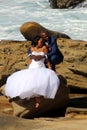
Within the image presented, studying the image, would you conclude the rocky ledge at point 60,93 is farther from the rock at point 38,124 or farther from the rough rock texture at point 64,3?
the rough rock texture at point 64,3

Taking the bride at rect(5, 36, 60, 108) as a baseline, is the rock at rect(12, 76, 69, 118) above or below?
below

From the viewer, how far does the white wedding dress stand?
6.07 m

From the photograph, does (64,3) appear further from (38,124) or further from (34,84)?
(38,124)

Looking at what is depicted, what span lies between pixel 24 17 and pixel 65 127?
64.5 ft

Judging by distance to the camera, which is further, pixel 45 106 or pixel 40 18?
pixel 40 18

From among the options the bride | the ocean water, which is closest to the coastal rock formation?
the bride

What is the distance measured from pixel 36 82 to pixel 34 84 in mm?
39

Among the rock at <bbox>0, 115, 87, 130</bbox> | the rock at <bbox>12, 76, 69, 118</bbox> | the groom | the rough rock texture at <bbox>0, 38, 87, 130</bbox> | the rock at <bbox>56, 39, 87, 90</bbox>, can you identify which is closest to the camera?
the rock at <bbox>0, 115, 87, 130</bbox>

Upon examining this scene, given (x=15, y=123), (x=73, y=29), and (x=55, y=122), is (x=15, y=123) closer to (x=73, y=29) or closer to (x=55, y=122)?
(x=55, y=122)

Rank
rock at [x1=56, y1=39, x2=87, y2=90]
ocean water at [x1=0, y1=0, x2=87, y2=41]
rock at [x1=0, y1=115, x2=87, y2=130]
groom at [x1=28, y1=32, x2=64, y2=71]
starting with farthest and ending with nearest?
ocean water at [x1=0, y1=0, x2=87, y2=41] < rock at [x1=56, y1=39, x2=87, y2=90] < groom at [x1=28, y1=32, x2=64, y2=71] < rock at [x1=0, y1=115, x2=87, y2=130]

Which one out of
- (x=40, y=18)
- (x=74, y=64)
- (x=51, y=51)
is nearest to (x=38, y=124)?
(x=51, y=51)

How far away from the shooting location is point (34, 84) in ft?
20.0

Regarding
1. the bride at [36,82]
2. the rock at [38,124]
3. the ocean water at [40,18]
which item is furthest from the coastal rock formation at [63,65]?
the ocean water at [40,18]

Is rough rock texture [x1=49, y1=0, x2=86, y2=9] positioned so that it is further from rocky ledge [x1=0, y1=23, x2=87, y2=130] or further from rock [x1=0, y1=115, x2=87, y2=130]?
rock [x1=0, y1=115, x2=87, y2=130]
